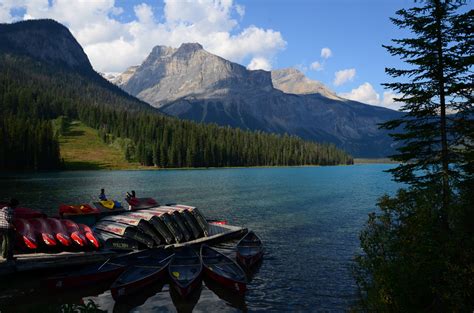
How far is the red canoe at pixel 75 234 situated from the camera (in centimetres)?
2845

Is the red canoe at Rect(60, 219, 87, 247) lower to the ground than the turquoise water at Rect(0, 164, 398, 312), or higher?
higher

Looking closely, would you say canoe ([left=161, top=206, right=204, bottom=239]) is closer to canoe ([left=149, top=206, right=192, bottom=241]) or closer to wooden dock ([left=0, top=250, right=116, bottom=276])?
canoe ([left=149, top=206, right=192, bottom=241])

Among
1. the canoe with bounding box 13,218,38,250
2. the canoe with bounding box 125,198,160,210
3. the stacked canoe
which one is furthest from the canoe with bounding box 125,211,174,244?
the canoe with bounding box 125,198,160,210

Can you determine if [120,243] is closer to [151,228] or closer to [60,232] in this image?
[151,228]

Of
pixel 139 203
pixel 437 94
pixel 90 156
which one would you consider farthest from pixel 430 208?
pixel 90 156

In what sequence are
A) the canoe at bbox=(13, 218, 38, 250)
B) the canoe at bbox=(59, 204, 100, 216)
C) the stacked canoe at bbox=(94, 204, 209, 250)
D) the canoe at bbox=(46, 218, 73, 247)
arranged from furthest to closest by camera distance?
the canoe at bbox=(59, 204, 100, 216) < the stacked canoe at bbox=(94, 204, 209, 250) < the canoe at bbox=(46, 218, 73, 247) < the canoe at bbox=(13, 218, 38, 250)

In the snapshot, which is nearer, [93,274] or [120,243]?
[93,274]

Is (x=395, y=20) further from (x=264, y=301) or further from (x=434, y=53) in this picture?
(x=264, y=301)

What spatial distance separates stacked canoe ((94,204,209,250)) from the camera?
32.0 meters

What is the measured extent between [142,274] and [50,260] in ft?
22.0

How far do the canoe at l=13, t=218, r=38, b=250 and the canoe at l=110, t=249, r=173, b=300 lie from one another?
755 centimetres

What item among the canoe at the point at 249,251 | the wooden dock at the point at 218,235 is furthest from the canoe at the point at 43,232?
the canoe at the point at 249,251

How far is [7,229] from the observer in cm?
2392

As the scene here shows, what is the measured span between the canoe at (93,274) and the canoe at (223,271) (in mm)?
5697
